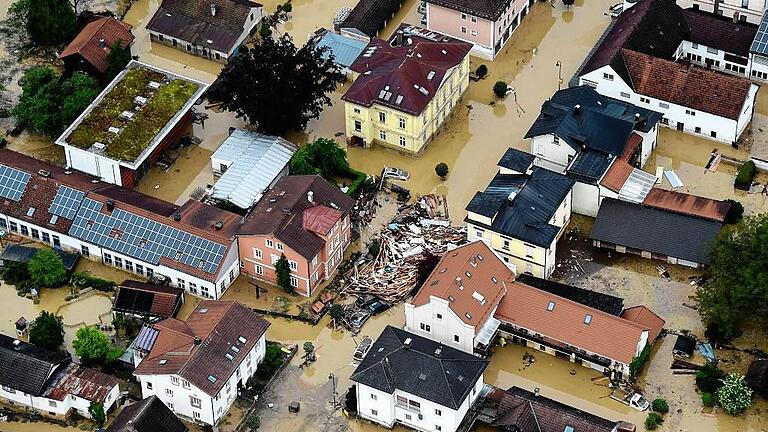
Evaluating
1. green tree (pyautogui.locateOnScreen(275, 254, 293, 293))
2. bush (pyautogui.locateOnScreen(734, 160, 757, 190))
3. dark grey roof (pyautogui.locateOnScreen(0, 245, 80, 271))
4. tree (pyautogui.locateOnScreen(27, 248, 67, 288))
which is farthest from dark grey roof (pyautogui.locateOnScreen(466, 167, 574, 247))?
tree (pyautogui.locateOnScreen(27, 248, 67, 288))

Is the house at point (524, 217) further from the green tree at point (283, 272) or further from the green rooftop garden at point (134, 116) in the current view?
the green rooftop garden at point (134, 116)

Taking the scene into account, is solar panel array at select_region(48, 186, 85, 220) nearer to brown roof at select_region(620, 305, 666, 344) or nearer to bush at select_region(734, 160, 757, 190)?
brown roof at select_region(620, 305, 666, 344)

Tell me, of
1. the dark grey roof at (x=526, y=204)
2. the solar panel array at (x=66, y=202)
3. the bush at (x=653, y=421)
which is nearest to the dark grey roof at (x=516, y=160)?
the dark grey roof at (x=526, y=204)

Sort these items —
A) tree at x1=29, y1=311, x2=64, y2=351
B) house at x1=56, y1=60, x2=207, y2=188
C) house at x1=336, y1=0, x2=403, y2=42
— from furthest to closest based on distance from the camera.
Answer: house at x1=336, y1=0, x2=403, y2=42 → house at x1=56, y1=60, x2=207, y2=188 → tree at x1=29, y1=311, x2=64, y2=351

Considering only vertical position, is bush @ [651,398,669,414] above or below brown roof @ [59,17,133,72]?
above

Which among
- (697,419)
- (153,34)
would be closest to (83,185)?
(153,34)
